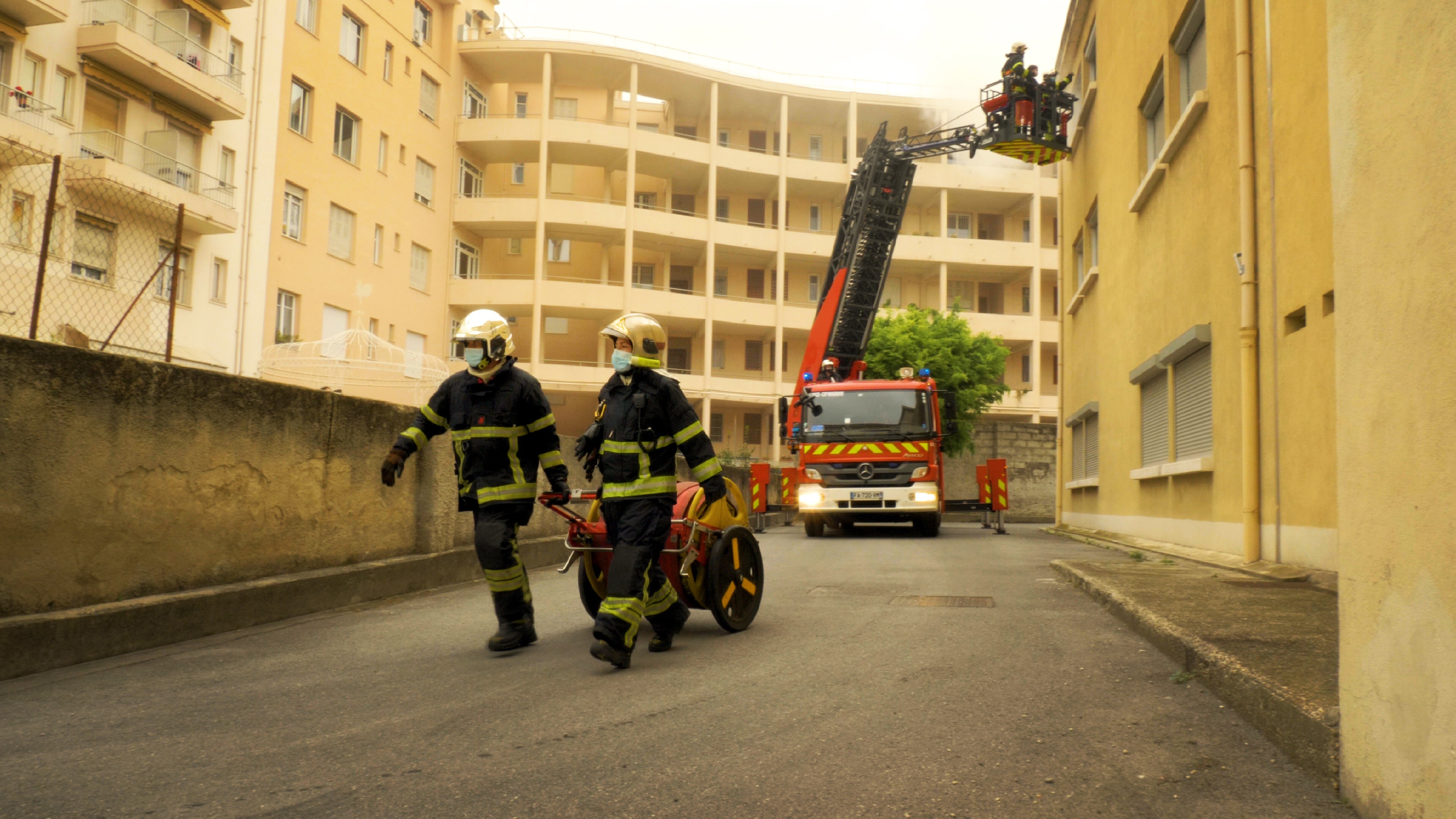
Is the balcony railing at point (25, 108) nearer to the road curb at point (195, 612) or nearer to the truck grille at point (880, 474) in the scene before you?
the truck grille at point (880, 474)

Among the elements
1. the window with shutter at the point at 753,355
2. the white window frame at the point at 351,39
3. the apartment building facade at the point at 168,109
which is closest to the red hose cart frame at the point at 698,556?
the apartment building facade at the point at 168,109

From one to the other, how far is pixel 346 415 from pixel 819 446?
10.3 m

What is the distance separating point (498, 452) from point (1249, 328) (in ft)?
20.9

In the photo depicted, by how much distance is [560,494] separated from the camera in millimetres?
5961

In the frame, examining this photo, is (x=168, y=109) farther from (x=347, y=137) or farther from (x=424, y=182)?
(x=424, y=182)

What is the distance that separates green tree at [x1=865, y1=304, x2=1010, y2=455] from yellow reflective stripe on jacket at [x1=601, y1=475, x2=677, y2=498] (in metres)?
28.6

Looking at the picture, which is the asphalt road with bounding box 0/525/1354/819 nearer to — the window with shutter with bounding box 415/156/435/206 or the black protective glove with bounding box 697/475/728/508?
the black protective glove with bounding box 697/475/728/508

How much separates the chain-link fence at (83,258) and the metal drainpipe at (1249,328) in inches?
329

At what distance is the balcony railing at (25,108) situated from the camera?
65.8 ft

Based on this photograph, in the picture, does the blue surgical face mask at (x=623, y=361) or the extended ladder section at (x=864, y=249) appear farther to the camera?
the extended ladder section at (x=864, y=249)

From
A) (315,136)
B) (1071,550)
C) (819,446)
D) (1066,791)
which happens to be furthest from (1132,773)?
(315,136)

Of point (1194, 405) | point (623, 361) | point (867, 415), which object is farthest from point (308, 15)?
point (623, 361)

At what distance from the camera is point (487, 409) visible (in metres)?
5.96

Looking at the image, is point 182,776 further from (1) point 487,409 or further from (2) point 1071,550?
(2) point 1071,550
